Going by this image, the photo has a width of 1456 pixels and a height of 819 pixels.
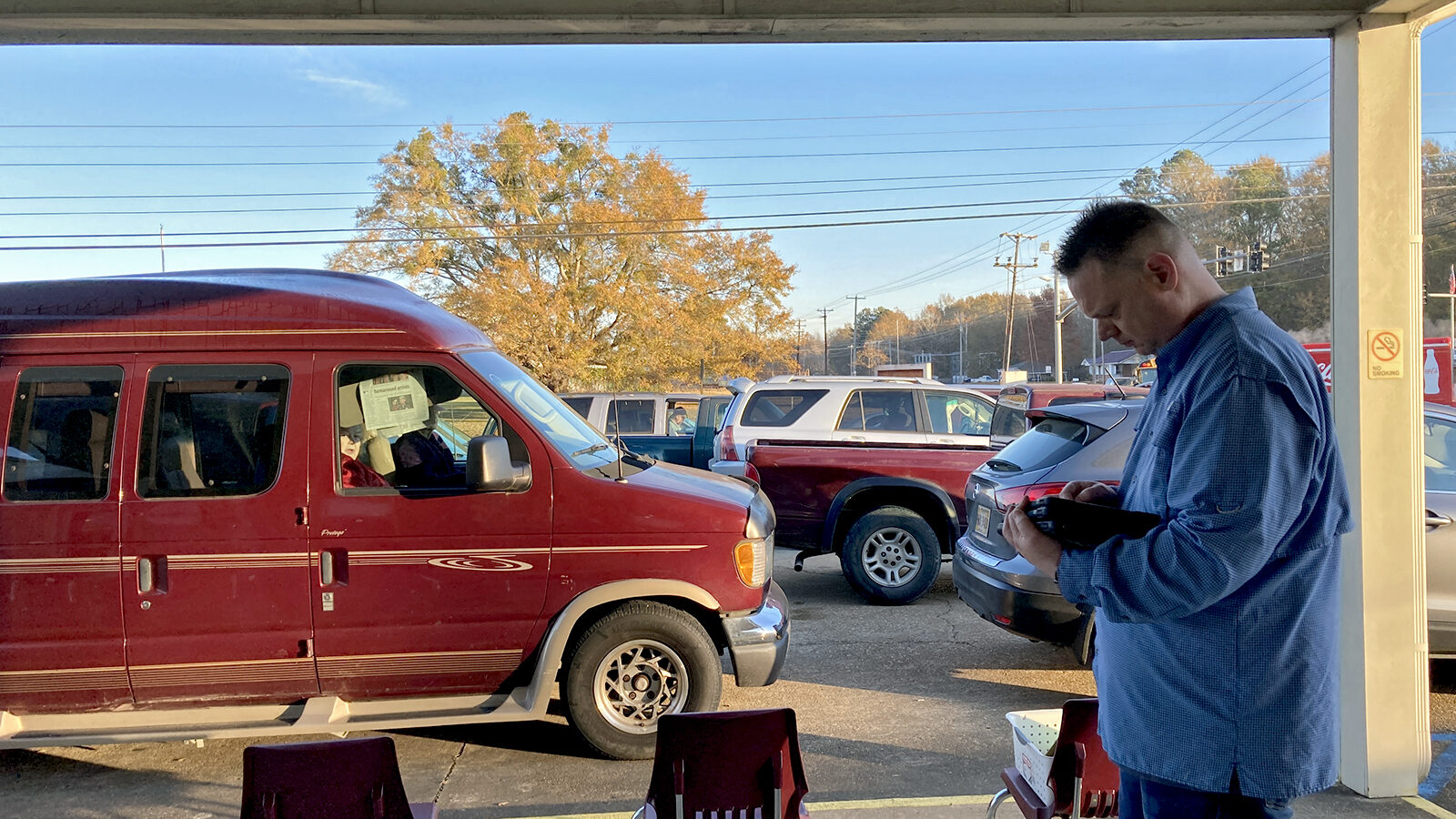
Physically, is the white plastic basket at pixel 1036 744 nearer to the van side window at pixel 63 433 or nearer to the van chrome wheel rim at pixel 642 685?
the van chrome wheel rim at pixel 642 685

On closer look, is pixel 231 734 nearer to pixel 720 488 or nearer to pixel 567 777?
pixel 567 777

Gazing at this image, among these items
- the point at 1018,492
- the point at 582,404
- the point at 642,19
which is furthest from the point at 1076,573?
the point at 582,404

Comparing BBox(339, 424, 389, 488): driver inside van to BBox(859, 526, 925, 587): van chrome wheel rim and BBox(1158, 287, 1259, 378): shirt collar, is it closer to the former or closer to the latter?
BBox(1158, 287, 1259, 378): shirt collar

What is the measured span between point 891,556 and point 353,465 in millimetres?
5174

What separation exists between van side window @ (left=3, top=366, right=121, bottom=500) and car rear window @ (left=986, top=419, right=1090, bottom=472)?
17.5 feet

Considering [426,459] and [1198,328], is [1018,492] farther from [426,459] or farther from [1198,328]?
[1198,328]

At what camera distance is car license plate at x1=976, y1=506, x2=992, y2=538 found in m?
6.55

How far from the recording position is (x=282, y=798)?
2564 mm

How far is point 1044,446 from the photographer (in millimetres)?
6633

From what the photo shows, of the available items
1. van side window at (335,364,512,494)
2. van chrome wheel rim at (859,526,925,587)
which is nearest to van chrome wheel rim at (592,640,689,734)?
van side window at (335,364,512,494)

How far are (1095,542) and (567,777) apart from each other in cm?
360

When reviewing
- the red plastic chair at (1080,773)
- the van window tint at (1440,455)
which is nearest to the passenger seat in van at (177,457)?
the red plastic chair at (1080,773)

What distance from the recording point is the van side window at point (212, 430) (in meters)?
4.64

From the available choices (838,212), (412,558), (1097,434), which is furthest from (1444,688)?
(838,212)
